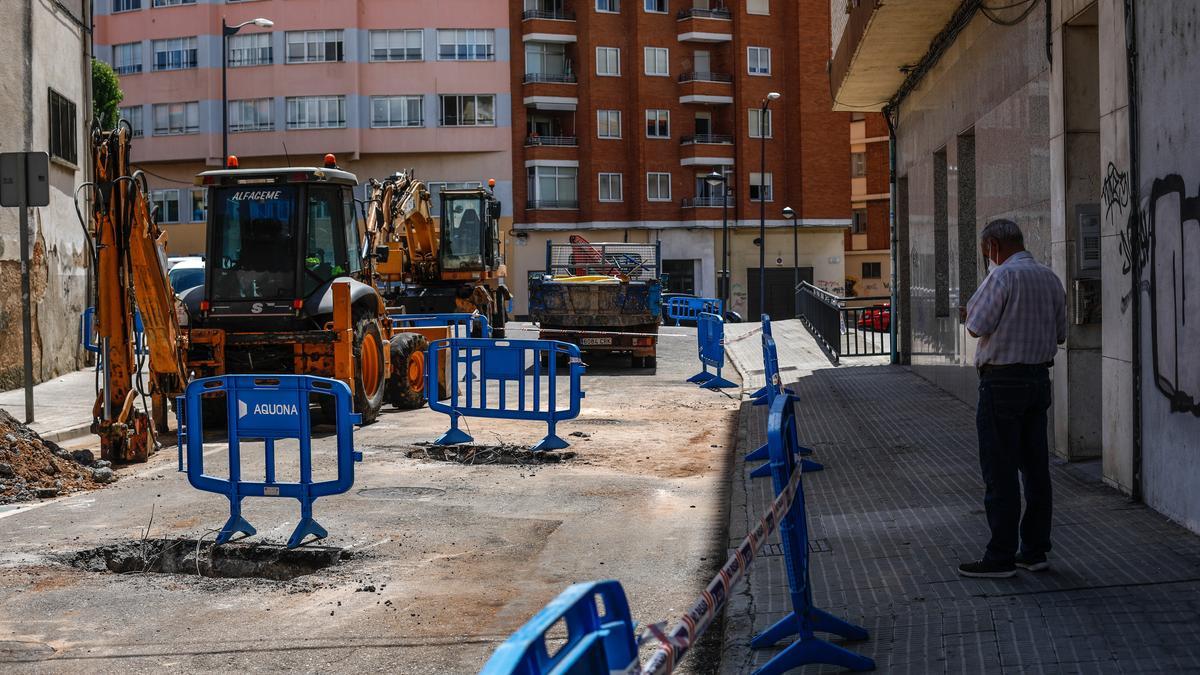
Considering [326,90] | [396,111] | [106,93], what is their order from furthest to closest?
1. [396,111]
2. [326,90]
3. [106,93]

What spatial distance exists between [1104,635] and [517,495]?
19.0 feet

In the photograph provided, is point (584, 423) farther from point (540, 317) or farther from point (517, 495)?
point (540, 317)

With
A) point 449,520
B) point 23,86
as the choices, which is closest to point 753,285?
point 23,86

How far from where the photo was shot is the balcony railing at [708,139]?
61.6 metres

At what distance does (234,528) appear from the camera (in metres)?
8.55

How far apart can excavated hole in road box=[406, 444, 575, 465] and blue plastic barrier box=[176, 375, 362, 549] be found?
11.8 ft

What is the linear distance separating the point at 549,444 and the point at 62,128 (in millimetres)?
14043

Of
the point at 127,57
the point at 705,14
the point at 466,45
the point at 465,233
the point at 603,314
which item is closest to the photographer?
the point at 603,314

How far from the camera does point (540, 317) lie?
25.2 m

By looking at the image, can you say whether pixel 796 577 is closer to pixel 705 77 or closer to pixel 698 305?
pixel 698 305

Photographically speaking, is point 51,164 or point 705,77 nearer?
point 51,164

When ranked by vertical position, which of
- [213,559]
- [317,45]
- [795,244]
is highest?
[317,45]

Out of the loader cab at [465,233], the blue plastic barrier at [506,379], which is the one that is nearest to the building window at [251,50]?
the loader cab at [465,233]

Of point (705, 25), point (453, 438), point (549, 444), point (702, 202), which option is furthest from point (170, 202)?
point (549, 444)
